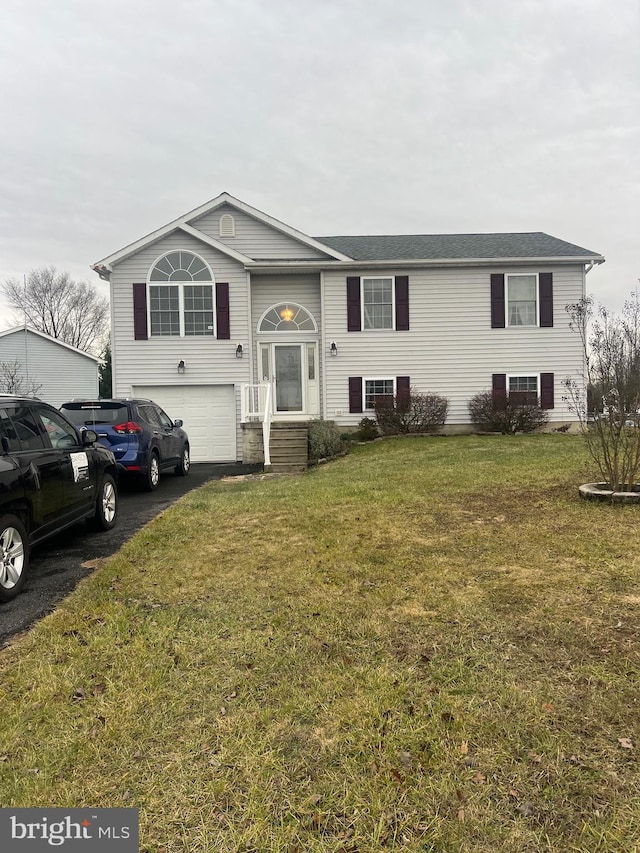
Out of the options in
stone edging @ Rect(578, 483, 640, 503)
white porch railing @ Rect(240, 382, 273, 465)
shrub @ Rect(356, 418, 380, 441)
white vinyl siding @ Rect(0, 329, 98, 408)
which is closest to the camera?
stone edging @ Rect(578, 483, 640, 503)

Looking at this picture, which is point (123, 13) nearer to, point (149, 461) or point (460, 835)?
point (149, 461)

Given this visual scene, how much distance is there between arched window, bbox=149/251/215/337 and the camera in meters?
15.2

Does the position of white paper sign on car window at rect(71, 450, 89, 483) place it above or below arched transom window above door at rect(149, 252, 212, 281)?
below

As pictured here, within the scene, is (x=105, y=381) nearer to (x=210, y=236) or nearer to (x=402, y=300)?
(x=210, y=236)

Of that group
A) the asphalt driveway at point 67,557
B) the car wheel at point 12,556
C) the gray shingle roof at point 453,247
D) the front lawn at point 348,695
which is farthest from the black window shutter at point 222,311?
the car wheel at point 12,556

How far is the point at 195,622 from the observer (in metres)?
3.46

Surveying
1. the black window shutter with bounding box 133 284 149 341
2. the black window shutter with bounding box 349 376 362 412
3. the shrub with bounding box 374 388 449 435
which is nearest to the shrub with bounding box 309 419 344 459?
the shrub with bounding box 374 388 449 435

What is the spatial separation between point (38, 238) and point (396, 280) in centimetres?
2947

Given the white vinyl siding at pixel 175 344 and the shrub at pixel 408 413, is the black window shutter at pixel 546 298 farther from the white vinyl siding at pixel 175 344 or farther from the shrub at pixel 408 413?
the white vinyl siding at pixel 175 344

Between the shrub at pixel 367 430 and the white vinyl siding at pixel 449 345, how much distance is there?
0.61 m

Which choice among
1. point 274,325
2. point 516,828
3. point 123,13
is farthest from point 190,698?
point 274,325

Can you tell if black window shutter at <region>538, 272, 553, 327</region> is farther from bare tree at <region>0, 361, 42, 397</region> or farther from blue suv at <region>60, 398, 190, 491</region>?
bare tree at <region>0, 361, 42, 397</region>

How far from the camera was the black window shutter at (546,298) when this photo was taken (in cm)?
1554

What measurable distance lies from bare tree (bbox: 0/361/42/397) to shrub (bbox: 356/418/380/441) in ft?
72.1
